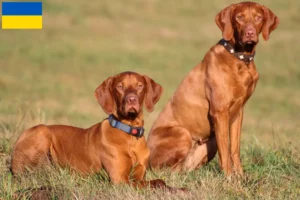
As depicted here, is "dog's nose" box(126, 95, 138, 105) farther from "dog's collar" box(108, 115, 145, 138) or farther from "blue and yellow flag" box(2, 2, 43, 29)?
"blue and yellow flag" box(2, 2, 43, 29)

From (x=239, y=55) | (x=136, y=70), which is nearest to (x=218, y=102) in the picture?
(x=239, y=55)

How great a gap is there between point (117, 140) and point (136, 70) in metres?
16.7

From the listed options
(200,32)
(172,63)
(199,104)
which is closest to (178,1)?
(200,32)

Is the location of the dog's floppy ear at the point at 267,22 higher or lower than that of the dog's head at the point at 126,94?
higher

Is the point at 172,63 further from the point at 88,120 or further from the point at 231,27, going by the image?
the point at 231,27

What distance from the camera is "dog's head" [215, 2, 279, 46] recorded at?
335 inches

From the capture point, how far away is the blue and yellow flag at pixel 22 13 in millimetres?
19361

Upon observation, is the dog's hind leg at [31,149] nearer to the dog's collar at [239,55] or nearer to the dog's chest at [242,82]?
the dog's chest at [242,82]

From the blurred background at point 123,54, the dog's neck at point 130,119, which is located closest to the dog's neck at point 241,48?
the dog's neck at point 130,119

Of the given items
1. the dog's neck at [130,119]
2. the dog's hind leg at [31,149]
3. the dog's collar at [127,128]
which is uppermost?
the dog's neck at [130,119]

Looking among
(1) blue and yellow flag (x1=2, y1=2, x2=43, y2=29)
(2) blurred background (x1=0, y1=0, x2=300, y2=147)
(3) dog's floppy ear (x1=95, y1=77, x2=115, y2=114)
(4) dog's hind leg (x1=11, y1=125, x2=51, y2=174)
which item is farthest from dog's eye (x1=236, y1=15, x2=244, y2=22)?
(1) blue and yellow flag (x1=2, y1=2, x2=43, y2=29)

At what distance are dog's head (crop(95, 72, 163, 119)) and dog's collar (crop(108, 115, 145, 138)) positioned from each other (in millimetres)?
75

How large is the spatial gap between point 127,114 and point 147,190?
0.80m

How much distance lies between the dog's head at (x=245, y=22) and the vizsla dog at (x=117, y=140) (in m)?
1.18
